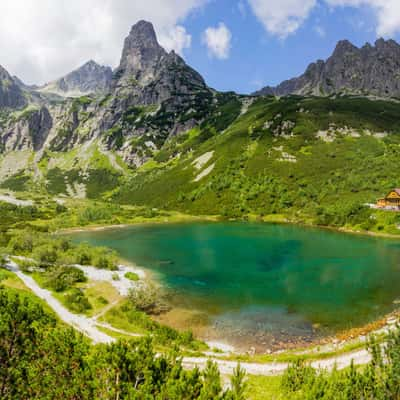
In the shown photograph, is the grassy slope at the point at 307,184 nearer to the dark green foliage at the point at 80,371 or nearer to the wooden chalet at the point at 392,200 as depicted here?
the wooden chalet at the point at 392,200

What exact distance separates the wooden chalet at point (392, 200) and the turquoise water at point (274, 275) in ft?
80.6

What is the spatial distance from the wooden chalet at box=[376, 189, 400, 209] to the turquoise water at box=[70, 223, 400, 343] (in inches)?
967

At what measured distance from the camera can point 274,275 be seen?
63031 mm

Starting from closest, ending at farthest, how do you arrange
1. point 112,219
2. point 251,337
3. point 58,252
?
point 251,337 → point 58,252 → point 112,219

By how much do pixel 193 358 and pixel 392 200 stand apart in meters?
112

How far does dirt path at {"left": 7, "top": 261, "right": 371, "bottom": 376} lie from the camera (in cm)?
2600

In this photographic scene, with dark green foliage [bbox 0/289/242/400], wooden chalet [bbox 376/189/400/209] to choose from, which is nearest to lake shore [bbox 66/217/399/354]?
dark green foliage [bbox 0/289/242/400]

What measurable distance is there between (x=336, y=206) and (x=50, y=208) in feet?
511

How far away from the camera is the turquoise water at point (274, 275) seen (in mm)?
41656

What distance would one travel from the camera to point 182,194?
18362cm

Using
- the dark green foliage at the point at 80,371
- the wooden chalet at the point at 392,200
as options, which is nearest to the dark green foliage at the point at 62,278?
the dark green foliage at the point at 80,371

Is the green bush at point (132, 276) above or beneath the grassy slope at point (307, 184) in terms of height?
beneath

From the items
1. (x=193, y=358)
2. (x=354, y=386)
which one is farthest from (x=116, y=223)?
(x=354, y=386)

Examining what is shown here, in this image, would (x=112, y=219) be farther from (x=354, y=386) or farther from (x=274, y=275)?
(x=354, y=386)
